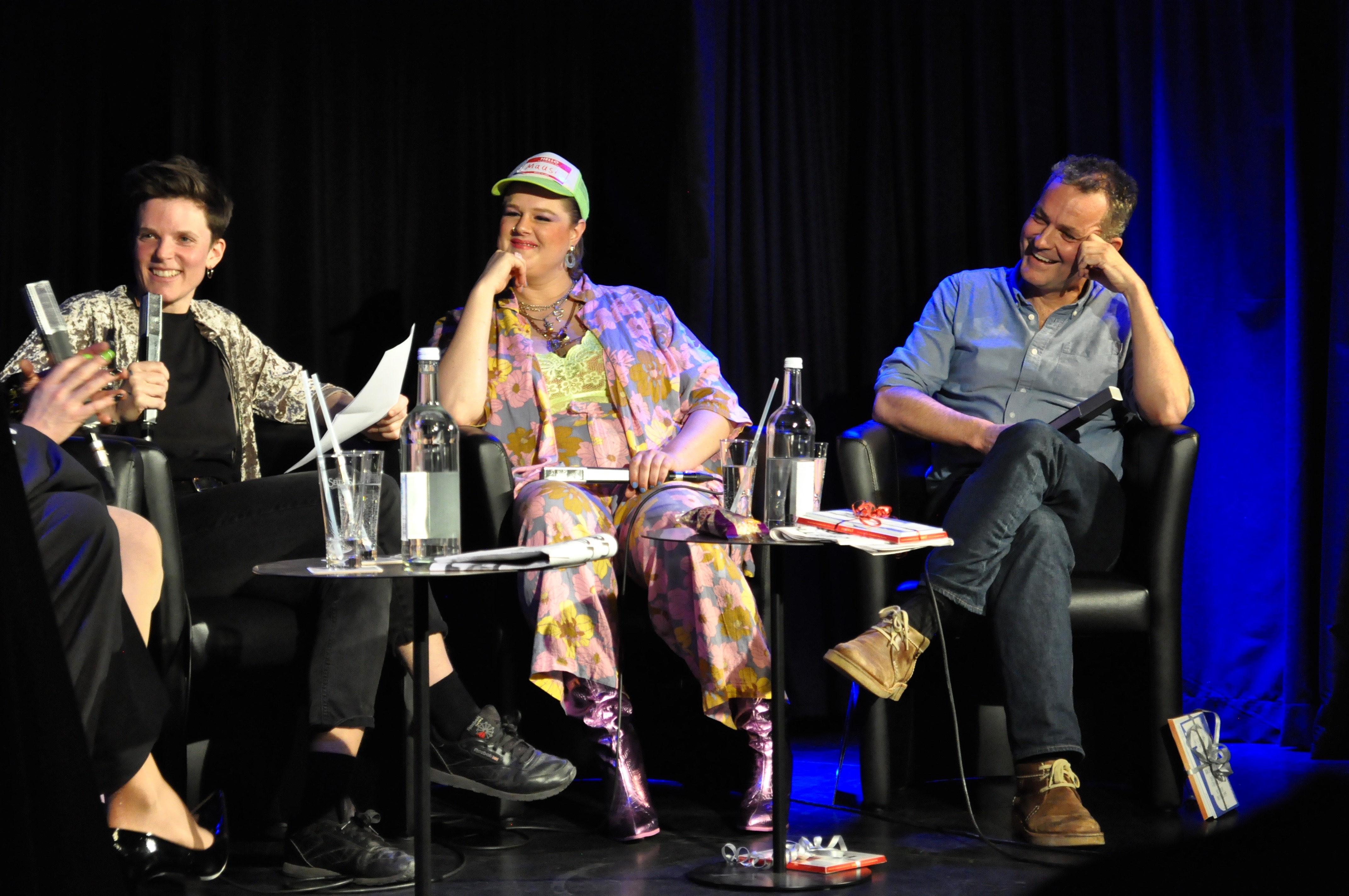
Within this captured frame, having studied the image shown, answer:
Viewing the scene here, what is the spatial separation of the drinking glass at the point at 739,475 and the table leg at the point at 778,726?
0.10 m

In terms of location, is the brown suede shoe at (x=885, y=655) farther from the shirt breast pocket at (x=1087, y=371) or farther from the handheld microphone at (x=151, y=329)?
the handheld microphone at (x=151, y=329)

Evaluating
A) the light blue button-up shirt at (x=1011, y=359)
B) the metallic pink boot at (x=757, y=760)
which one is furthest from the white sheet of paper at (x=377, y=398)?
the light blue button-up shirt at (x=1011, y=359)

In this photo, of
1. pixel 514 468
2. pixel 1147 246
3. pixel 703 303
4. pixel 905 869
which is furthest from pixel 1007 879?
pixel 1147 246

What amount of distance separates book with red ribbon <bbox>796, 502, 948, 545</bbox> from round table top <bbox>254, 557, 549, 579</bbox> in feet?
2.05

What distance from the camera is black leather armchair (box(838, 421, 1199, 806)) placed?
2549mm

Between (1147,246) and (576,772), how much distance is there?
2.15 metres

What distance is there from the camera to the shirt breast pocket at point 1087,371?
9.78 ft

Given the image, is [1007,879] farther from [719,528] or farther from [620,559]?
[620,559]

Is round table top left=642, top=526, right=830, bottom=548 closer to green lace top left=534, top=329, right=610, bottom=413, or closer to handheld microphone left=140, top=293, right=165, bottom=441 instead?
green lace top left=534, top=329, right=610, bottom=413

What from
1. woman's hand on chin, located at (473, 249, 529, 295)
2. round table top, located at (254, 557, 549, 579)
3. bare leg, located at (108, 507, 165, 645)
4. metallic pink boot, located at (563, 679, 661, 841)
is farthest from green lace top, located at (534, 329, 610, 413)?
round table top, located at (254, 557, 549, 579)

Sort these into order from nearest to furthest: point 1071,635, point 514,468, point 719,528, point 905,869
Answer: point 719,528, point 905,869, point 1071,635, point 514,468

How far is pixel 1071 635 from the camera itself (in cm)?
252

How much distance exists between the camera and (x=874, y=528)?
1991 millimetres

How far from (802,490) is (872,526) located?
137mm
